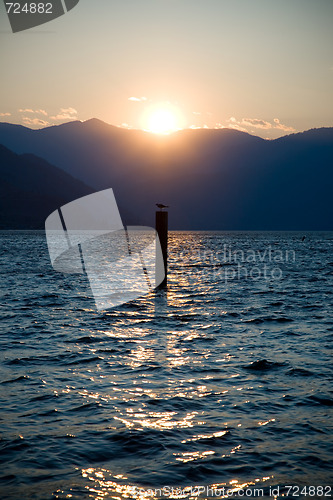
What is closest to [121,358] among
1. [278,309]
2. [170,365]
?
[170,365]

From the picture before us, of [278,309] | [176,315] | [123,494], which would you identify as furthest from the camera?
[278,309]

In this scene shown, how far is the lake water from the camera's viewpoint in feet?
23.4

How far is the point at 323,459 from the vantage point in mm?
7723

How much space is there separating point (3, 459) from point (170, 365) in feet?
19.9

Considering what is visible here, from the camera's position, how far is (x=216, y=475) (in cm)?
722

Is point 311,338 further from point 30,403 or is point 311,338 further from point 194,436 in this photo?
point 30,403

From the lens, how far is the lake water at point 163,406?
7.14 m

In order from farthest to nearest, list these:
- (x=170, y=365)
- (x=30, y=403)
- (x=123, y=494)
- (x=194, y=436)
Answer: (x=170, y=365)
(x=30, y=403)
(x=194, y=436)
(x=123, y=494)

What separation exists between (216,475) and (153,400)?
10.6ft

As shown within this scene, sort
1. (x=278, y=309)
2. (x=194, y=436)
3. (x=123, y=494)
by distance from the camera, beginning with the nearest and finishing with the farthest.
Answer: (x=123, y=494)
(x=194, y=436)
(x=278, y=309)

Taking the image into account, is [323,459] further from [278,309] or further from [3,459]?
[278,309]

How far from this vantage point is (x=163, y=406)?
9914mm

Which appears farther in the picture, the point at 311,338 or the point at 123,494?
the point at 311,338

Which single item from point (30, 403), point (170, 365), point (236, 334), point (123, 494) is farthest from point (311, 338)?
point (123, 494)
